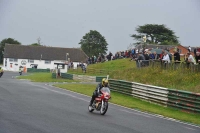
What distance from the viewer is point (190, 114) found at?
20.3m

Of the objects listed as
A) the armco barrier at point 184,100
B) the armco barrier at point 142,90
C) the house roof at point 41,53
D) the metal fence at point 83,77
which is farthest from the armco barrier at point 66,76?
the house roof at point 41,53

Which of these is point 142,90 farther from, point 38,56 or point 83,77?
point 38,56

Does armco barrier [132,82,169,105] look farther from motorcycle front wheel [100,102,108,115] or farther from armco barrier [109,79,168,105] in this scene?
motorcycle front wheel [100,102,108,115]

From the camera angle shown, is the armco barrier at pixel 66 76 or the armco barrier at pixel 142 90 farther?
the armco barrier at pixel 66 76

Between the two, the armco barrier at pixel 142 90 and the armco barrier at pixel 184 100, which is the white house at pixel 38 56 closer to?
Answer: the armco barrier at pixel 142 90

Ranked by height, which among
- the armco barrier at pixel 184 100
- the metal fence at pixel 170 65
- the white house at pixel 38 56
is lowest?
the armco barrier at pixel 184 100

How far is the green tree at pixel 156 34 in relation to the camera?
327 ft

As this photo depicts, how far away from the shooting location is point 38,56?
404 ft

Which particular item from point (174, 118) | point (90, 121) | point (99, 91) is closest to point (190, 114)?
point (174, 118)

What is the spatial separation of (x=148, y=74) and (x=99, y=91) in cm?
1515

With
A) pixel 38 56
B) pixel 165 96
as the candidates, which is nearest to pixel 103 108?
pixel 165 96

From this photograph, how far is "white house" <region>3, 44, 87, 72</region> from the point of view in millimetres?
121544

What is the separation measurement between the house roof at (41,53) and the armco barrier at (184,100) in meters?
101

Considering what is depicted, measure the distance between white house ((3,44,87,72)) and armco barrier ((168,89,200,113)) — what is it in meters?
99.1
